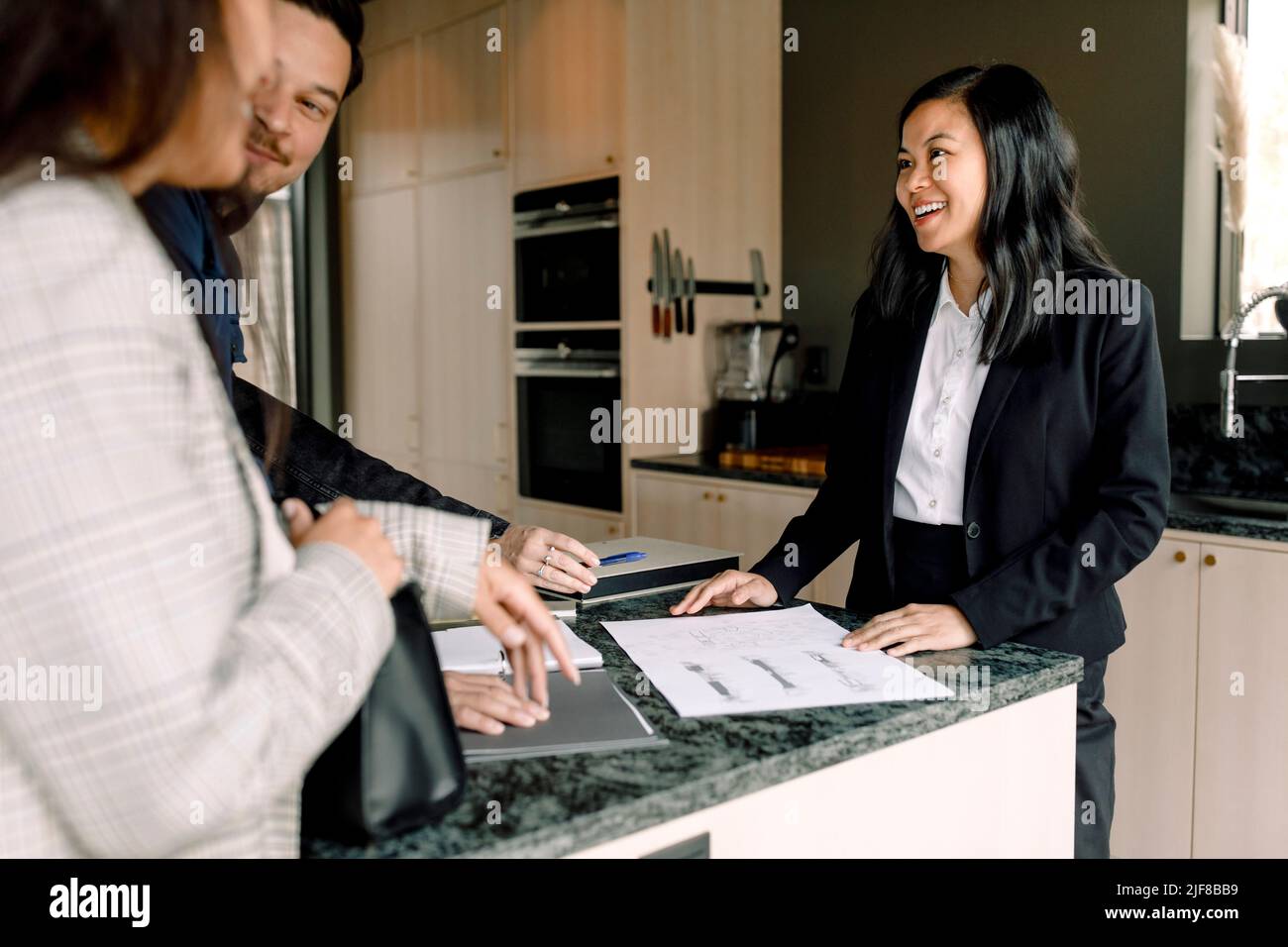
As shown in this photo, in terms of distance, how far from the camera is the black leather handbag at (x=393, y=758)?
0.77 m

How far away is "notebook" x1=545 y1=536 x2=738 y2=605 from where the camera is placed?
5.29ft

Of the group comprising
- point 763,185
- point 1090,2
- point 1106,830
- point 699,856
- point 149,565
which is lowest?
point 1106,830

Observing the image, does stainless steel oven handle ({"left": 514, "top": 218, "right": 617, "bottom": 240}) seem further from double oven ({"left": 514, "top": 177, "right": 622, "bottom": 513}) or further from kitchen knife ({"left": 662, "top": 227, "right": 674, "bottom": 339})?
kitchen knife ({"left": 662, "top": 227, "right": 674, "bottom": 339})

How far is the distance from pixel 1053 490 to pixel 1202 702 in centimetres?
107

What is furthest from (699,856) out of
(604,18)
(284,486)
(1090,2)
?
(604,18)

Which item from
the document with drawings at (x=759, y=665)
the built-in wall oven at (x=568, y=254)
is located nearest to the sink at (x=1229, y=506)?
the document with drawings at (x=759, y=665)

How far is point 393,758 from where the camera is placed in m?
0.78

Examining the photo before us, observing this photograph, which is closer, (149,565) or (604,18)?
(149,565)

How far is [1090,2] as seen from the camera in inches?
120

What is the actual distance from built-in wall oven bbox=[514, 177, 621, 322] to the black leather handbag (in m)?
2.91

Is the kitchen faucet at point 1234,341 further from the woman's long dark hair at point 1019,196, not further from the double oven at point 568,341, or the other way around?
the double oven at point 568,341

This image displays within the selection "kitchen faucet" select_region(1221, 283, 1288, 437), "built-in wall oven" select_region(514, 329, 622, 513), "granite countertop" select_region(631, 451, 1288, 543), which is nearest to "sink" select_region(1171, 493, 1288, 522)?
"granite countertop" select_region(631, 451, 1288, 543)

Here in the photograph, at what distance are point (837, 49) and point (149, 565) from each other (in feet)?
12.0
